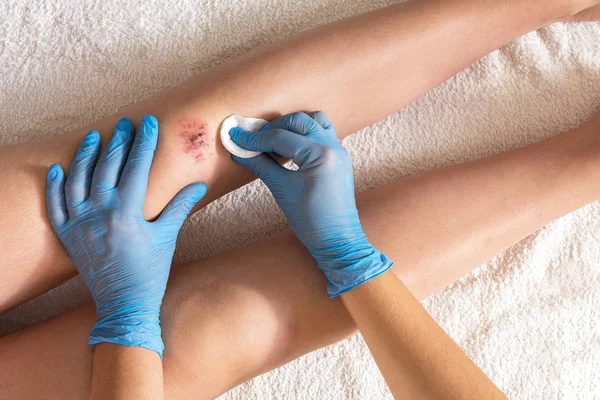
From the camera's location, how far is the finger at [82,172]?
889 mm

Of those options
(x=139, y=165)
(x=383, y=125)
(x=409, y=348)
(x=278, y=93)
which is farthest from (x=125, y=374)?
(x=383, y=125)

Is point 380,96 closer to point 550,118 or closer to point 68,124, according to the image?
point 550,118

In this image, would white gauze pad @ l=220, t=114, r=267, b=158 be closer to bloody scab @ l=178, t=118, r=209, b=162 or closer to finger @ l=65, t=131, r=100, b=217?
bloody scab @ l=178, t=118, r=209, b=162

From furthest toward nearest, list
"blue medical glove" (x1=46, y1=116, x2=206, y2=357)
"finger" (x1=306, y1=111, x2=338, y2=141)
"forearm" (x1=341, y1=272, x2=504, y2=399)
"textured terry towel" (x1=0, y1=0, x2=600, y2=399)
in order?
"textured terry towel" (x1=0, y1=0, x2=600, y2=399), "finger" (x1=306, y1=111, x2=338, y2=141), "blue medical glove" (x1=46, y1=116, x2=206, y2=357), "forearm" (x1=341, y1=272, x2=504, y2=399)

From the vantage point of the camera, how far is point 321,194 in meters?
0.93

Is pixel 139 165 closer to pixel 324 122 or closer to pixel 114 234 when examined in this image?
pixel 114 234

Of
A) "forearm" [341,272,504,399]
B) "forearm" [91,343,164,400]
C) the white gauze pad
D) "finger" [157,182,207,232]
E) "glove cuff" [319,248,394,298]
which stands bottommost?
"forearm" [341,272,504,399]

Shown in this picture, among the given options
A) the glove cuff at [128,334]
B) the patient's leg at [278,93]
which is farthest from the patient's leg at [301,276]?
the patient's leg at [278,93]

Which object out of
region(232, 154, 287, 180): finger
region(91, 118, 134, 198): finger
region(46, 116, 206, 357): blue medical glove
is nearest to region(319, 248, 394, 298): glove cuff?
region(232, 154, 287, 180): finger

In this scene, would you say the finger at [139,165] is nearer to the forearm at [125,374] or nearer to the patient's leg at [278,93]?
the patient's leg at [278,93]

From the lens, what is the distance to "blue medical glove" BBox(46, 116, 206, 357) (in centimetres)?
88

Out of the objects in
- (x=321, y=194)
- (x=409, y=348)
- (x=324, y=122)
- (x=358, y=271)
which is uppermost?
(x=324, y=122)

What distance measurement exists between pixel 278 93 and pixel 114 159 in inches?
13.4

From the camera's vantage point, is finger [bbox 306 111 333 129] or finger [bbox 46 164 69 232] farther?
finger [bbox 306 111 333 129]
